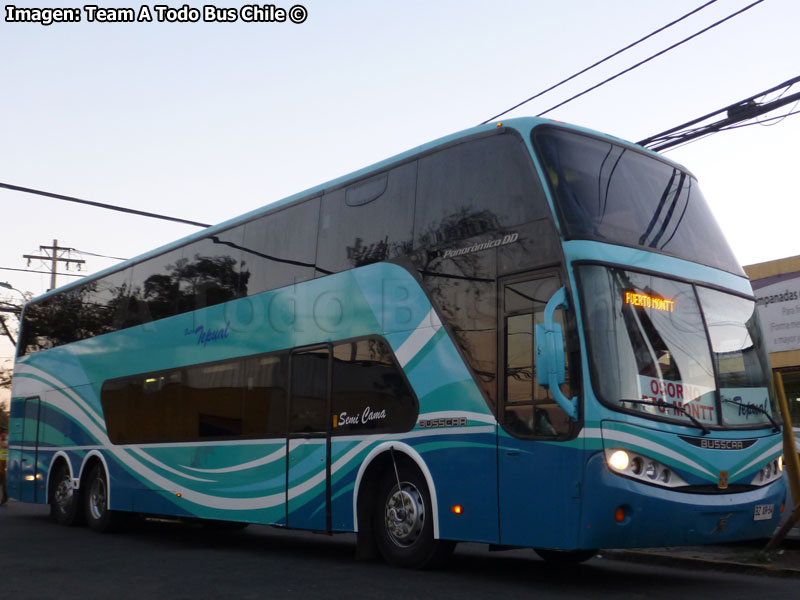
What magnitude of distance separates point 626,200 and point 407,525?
3.88m

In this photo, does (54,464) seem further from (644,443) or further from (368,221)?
(644,443)

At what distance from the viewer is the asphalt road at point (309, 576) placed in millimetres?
7973

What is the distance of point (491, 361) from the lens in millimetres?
8570

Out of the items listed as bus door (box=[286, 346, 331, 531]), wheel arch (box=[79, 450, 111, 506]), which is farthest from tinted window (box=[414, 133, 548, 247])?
wheel arch (box=[79, 450, 111, 506])

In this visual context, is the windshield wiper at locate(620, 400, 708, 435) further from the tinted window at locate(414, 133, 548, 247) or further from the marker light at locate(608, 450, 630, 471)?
the tinted window at locate(414, 133, 548, 247)

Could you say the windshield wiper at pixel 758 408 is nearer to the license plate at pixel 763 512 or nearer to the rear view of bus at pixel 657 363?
the rear view of bus at pixel 657 363

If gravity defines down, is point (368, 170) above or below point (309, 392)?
above

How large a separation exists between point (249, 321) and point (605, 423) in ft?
19.5

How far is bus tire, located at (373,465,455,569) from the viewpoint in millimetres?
9133

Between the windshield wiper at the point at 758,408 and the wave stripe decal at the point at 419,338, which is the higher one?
the wave stripe decal at the point at 419,338

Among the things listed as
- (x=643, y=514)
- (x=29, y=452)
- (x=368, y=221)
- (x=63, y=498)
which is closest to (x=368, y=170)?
(x=368, y=221)

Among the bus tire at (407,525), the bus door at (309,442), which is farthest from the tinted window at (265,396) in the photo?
the bus tire at (407,525)

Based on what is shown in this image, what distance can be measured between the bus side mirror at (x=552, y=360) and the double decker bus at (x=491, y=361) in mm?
18

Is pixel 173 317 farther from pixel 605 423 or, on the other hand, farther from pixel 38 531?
pixel 605 423
